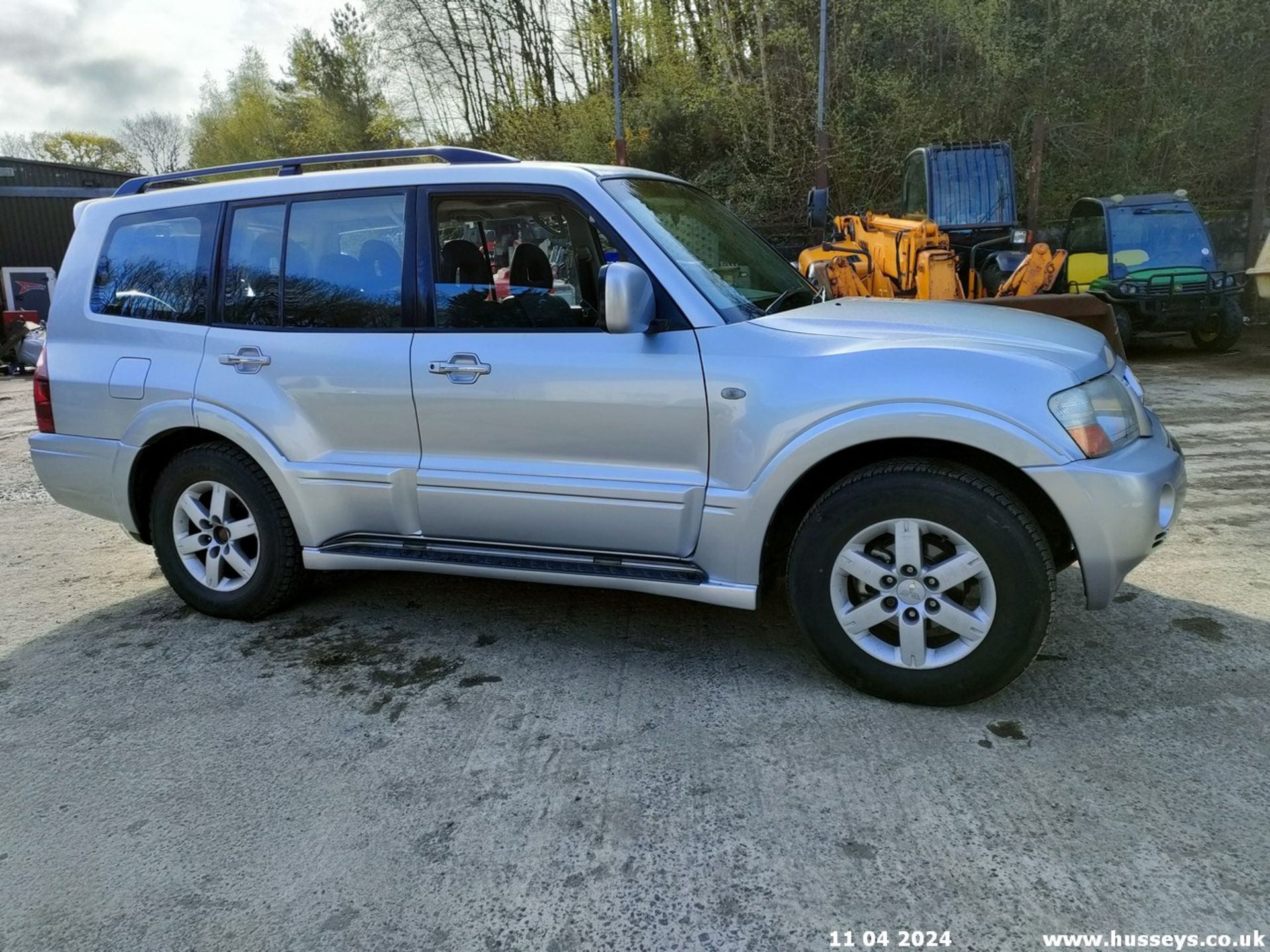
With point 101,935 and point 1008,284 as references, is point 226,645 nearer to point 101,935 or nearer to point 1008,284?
point 101,935

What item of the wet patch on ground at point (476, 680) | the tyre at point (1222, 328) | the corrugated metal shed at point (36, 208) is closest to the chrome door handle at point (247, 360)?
the wet patch on ground at point (476, 680)

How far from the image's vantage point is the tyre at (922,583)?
9.25ft

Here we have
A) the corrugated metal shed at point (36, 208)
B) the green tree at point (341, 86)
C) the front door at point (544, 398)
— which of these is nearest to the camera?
the front door at point (544, 398)

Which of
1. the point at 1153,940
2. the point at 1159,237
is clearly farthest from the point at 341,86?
the point at 1153,940

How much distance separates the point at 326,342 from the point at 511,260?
0.81 m

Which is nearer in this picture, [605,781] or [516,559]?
[605,781]

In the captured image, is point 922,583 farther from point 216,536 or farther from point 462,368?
point 216,536

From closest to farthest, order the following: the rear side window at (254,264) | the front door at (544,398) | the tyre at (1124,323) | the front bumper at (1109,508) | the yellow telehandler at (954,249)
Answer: the front bumper at (1109,508)
the front door at (544,398)
the rear side window at (254,264)
the yellow telehandler at (954,249)
the tyre at (1124,323)

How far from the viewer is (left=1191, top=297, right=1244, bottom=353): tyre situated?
10938 millimetres

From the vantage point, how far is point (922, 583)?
9.57 feet

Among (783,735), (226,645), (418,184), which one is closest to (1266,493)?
(783,735)

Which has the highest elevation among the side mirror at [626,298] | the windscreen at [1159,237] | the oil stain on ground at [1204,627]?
the windscreen at [1159,237]

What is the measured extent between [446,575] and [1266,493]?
4663mm

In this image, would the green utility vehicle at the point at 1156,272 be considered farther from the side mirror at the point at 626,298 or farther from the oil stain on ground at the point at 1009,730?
the side mirror at the point at 626,298
